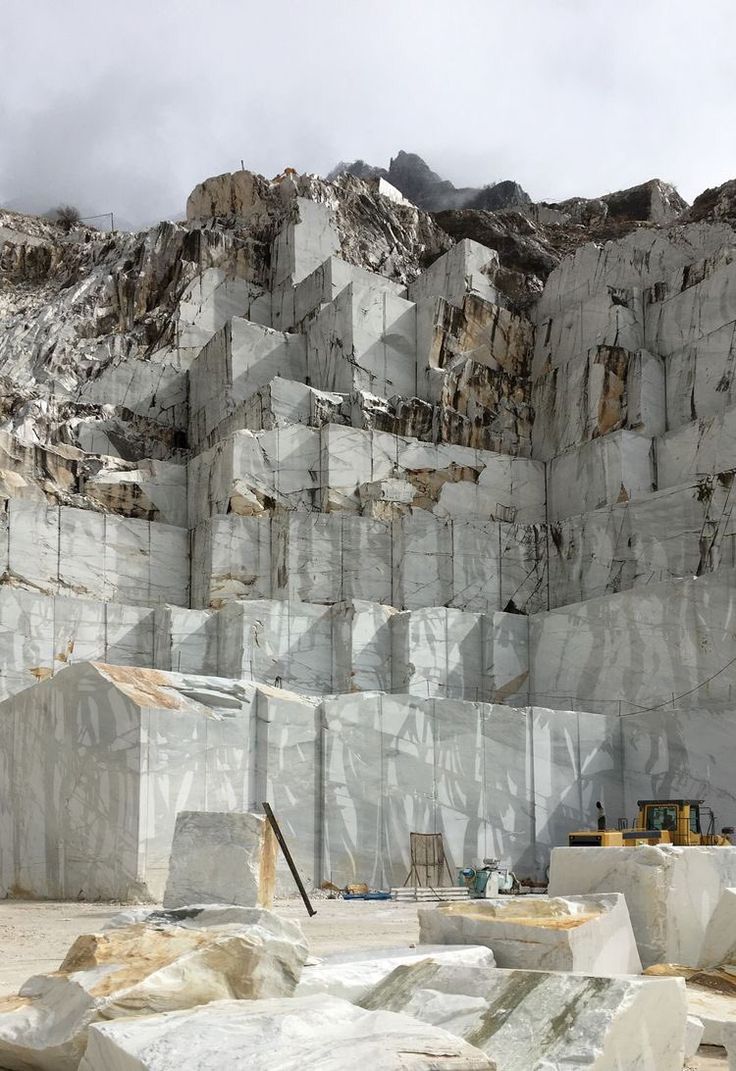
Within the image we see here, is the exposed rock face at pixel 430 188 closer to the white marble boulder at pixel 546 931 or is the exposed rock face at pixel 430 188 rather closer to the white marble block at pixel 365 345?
the white marble block at pixel 365 345

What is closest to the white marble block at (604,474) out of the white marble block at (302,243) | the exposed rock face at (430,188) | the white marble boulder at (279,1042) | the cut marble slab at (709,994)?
the white marble block at (302,243)

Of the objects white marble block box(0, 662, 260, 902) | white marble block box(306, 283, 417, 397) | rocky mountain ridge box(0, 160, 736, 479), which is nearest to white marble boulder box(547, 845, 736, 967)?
white marble block box(0, 662, 260, 902)

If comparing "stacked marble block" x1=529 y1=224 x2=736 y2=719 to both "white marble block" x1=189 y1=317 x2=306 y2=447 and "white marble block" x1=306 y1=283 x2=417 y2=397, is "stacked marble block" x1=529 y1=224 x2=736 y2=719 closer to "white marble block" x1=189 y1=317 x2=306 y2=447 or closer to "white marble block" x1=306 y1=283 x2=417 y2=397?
"white marble block" x1=306 y1=283 x2=417 y2=397

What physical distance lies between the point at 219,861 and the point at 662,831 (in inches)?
378

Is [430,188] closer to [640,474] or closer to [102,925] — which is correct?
[640,474]

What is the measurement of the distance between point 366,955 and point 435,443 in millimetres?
28562

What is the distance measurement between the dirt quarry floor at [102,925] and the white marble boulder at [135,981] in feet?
7.03

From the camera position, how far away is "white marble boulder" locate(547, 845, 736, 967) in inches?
345

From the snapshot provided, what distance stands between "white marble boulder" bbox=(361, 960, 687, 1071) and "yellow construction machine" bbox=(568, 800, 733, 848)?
13.0m

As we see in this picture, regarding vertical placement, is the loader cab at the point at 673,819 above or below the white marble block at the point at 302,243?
below

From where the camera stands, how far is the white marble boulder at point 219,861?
494 inches

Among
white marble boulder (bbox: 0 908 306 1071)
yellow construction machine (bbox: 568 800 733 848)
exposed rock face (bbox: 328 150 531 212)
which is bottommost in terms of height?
yellow construction machine (bbox: 568 800 733 848)

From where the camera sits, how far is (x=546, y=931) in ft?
22.9

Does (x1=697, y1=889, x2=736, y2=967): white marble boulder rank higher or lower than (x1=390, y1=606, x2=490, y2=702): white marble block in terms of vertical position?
lower
